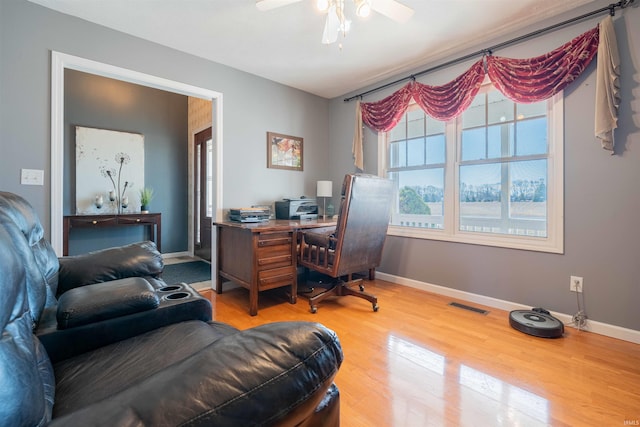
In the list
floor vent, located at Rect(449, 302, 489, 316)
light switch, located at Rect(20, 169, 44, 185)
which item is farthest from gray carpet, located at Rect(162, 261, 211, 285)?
floor vent, located at Rect(449, 302, 489, 316)

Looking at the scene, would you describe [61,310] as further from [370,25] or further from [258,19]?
[370,25]

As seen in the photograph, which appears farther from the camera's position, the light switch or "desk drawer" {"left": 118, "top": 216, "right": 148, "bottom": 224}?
"desk drawer" {"left": 118, "top": 216, "right": 148, "bottom": 224}

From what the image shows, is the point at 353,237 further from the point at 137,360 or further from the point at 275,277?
the point at 137,360

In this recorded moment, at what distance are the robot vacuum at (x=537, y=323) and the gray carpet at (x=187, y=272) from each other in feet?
10.6

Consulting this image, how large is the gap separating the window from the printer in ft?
3.27

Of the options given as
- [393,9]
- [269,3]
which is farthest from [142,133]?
[393,9]

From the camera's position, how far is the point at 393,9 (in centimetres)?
191

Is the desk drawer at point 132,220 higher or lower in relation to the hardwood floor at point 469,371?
higher

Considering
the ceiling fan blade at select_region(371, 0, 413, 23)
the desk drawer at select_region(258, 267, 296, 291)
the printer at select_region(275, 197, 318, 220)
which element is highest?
the ceiling fan blade at select_region(371, 0, 413, 23)

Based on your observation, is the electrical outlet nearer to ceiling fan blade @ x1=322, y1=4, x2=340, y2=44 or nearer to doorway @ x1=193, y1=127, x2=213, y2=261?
ceiling fan blade @ x1=322, y1=4, x2=340, y2=44

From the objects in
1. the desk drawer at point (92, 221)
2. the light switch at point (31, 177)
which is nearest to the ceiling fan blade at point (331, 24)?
the light switch at point (31, 177)

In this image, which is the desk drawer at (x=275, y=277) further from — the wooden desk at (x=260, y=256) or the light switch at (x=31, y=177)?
the light switch at (x=31, y=177)

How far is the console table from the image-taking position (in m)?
3.44

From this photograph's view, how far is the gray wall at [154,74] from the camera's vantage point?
207 cm
